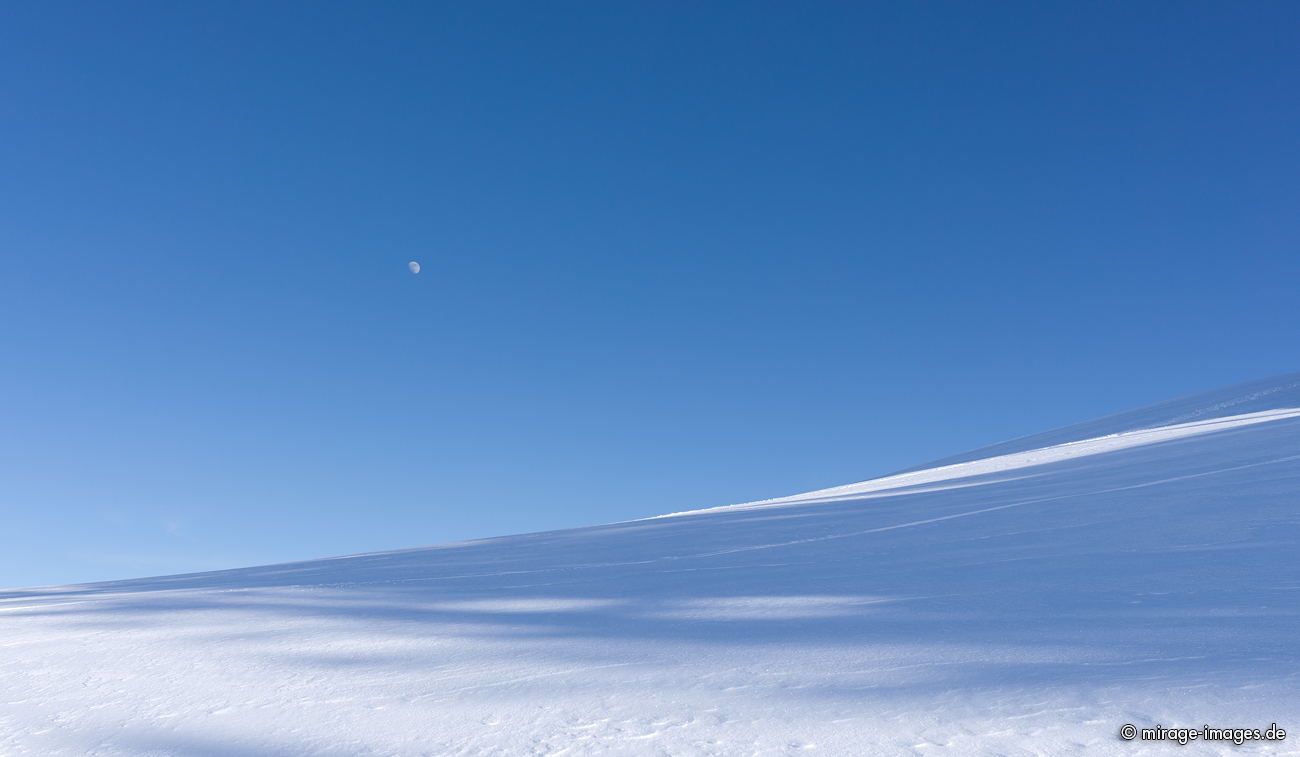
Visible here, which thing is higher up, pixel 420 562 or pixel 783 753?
pixel 420 562

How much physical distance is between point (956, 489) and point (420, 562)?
4.64 metres

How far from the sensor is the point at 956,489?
7.65 metres

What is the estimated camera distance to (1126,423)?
14.0m

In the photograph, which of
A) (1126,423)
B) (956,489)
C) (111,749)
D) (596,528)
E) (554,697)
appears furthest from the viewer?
(1126,423)

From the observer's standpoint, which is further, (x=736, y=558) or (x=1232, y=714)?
(x=736, y=558)

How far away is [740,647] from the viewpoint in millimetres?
2697

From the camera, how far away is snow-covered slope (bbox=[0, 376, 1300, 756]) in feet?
6.40

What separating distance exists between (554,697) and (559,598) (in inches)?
63.8

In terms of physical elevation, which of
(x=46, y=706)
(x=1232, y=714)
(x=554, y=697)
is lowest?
(x=1232, y=714)

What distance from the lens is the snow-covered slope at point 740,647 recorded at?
1.95m

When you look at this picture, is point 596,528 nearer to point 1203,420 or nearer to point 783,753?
point 783,753

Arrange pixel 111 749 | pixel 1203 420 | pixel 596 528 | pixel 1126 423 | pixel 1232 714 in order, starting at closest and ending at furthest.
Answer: pixel 1232 714
pixel 111 749
pixel 596 528
pixel 1203 420
pixel 1126 423

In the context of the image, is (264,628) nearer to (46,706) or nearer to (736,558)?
(46,706)

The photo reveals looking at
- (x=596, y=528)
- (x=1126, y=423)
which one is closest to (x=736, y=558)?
(x=596, y=528)
